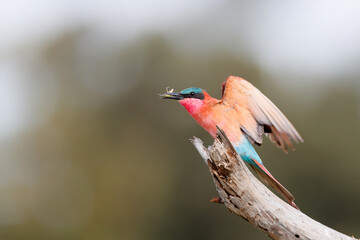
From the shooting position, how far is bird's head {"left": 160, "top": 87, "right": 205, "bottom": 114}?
159 inches

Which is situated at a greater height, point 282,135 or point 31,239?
point 282,135

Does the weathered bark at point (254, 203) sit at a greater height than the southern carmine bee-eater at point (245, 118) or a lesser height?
lesser

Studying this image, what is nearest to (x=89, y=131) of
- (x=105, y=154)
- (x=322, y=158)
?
(x=105, y=154)

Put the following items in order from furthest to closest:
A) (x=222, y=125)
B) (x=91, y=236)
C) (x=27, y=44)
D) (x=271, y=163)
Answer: (x=27, y=44) → (x=91, y=236) → (x=271, y=163) → (x=222, y=125)

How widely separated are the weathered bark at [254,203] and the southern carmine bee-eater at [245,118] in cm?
52

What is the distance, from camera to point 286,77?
13.3 m

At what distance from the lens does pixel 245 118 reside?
3.95 meters

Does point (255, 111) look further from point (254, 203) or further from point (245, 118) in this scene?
point (254, 203)

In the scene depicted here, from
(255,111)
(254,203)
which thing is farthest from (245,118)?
(254,203)

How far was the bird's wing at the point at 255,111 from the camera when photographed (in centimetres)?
388

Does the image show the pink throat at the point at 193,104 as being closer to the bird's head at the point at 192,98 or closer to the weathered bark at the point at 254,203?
the bird's head at the point at 192,98

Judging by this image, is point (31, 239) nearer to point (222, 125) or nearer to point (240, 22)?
point (240, 22)

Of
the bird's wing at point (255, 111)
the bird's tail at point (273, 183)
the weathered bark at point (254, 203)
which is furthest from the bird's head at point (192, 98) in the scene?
the weathered bark at point (254, 203)

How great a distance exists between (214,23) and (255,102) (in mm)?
11413
